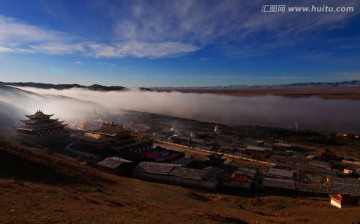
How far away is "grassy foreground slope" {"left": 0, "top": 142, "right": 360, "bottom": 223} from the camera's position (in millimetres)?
15844

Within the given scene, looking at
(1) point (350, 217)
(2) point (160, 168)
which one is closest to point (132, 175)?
(2) point (160, 168)

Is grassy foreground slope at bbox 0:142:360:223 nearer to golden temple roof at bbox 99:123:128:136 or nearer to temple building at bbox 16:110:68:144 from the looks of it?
golden temple roof at bbox 99:123:128:136

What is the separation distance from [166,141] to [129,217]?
49865 millimetres

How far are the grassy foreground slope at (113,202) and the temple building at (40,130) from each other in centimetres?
2029

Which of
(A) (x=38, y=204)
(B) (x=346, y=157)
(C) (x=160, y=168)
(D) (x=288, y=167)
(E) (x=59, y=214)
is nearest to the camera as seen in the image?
(E) (x=59, y=214)

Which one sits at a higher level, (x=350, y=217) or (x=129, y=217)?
(x=129, y=217)

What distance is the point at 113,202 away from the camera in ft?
67.2

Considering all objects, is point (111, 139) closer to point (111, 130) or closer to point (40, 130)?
point (111, 130)

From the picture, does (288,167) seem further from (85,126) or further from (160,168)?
(85,126)

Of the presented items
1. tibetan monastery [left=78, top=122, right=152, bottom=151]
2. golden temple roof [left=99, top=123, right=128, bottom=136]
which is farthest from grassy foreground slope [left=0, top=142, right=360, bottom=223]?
golden temple roof [left=99, top=123, right=128, bottom=136]

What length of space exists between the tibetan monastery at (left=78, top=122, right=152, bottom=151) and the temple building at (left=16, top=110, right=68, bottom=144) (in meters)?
7.00

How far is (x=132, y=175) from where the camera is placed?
38562 mm

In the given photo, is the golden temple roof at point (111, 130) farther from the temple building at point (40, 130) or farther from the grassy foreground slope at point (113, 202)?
the grassy foreground slope at point (113, 202)

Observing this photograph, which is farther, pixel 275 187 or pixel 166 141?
pixel 166 141
